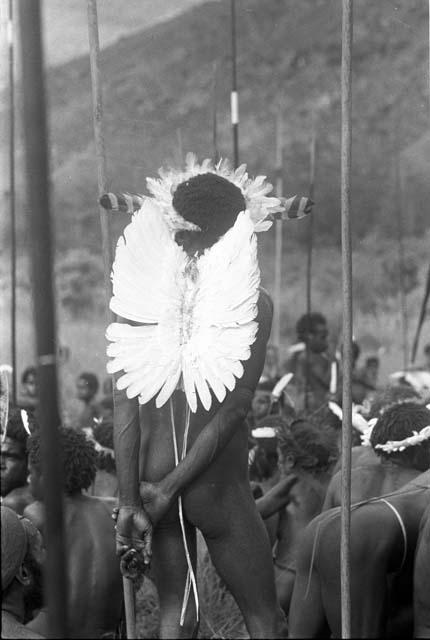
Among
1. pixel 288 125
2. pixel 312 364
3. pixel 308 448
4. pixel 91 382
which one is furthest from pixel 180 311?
pixel 288 125

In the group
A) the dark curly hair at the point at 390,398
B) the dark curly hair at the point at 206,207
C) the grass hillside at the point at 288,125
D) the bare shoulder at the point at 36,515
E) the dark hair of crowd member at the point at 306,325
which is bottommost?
the bare shoulder at the point at 36,515

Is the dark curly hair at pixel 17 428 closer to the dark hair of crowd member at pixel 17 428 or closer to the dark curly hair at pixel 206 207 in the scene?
the dark hair of crowd member at pixel 17 428

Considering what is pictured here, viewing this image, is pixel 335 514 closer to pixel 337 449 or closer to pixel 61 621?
pixel 337 449

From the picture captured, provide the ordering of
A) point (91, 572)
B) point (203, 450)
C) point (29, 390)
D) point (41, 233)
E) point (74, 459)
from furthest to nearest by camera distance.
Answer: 1. point (29, 390)
2. point (74, 459)
3. point (91, 572)
4. point (203, 450)
5. point (41, 233)

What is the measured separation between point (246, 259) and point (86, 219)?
1648cm

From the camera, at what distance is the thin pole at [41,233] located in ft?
6.19

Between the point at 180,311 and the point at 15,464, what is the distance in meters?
1.77

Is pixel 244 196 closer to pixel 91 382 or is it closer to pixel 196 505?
pixel 196 505

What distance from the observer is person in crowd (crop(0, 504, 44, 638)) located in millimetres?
3154

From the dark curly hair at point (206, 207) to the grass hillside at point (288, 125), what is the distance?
12.2 metres

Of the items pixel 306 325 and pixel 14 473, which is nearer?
pixel 14 473

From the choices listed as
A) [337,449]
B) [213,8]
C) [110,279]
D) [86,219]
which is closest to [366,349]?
[86,219]

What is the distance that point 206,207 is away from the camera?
3.52 metres

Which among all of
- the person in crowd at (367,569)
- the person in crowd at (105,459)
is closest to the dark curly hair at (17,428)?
the person in crowd at (105,459)
